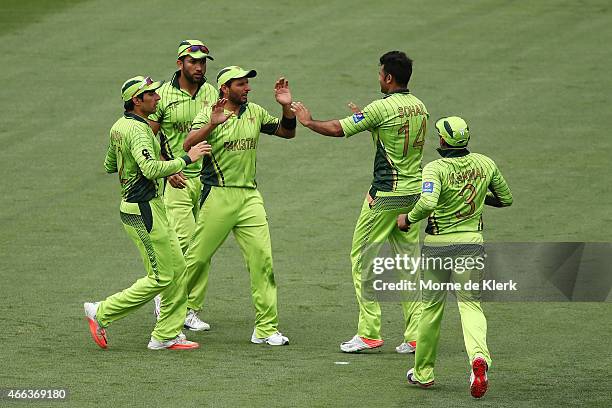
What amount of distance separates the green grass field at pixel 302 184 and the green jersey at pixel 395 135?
4.84 feet

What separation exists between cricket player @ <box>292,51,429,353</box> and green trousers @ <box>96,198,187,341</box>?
1.50 metres

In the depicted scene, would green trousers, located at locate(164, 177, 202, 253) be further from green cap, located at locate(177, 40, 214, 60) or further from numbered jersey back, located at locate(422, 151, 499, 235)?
numbered jersey back, located at locate(422, 151, 499, 235)

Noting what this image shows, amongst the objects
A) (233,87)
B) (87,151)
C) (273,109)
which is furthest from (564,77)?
(233,87)

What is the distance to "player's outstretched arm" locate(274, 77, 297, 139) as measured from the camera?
36.6ft

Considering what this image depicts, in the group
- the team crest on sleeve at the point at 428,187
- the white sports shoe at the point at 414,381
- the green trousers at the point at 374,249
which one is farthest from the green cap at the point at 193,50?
the white sports shoe at the point at 414,381

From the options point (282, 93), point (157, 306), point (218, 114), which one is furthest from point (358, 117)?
point (157, 306)

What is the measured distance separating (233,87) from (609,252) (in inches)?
201

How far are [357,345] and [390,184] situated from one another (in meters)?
1.42

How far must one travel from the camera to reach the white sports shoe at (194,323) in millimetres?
11859

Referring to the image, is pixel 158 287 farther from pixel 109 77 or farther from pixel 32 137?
pixel 109 77

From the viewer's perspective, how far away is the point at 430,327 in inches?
384

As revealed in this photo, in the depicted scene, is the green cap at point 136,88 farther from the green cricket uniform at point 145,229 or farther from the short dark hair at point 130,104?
the green cricket uniform at point 145,229

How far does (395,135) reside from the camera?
35.7 ft

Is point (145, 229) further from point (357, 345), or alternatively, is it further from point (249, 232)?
point (357, 345)
